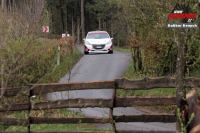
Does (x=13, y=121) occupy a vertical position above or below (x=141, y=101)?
below

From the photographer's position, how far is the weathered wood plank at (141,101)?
7.59 metres

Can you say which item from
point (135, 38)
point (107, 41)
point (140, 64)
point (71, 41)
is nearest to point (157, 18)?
point (135, 38)

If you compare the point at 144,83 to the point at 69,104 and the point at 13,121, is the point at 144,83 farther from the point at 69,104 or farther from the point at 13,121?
the point at 13,121

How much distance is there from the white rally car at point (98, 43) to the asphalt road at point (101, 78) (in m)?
1.74

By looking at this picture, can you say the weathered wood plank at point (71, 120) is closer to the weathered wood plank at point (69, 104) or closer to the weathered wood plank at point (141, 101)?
the weathered wood plank at point (69, 104)

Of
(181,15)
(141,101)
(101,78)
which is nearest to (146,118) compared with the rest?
(141,101)

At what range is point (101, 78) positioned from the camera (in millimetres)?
17188

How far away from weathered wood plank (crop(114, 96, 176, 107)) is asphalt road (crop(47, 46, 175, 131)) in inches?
40.0

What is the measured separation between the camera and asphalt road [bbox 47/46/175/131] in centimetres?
973

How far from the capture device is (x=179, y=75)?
591 centimetres

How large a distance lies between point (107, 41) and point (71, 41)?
14.7 feet

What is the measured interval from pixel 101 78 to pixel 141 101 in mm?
9585

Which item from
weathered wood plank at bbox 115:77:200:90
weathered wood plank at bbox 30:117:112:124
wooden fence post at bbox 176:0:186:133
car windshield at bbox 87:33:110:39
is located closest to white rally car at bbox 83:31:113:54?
car windshield at bbox 87:33:110:39

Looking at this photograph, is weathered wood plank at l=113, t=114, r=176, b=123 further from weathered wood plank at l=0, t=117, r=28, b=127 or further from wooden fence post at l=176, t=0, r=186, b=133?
wooden fence post at l=176, t=0, r=186, b=133
